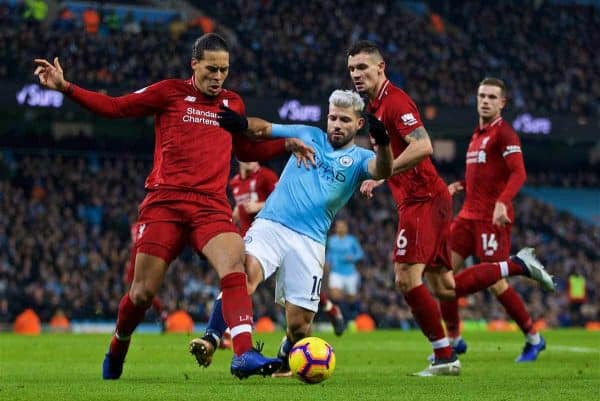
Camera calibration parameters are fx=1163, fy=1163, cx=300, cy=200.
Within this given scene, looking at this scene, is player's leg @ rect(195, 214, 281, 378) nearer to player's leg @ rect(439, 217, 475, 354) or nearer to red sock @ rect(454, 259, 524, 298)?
red sock @ rect(454, 259, 524, 298)

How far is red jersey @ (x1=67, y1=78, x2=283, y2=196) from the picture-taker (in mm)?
8000

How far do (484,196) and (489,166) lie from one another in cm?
33

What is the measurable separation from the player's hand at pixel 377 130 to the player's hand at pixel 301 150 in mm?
487

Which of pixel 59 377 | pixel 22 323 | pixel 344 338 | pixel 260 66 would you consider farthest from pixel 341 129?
pixel 260 66

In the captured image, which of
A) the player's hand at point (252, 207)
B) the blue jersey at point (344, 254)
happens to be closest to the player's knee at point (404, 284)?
the player's hand at point (252, 207)

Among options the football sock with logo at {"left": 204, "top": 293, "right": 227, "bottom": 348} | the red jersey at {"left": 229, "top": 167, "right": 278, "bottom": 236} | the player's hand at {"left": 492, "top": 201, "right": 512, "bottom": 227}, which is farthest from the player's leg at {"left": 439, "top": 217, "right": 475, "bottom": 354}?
the football sock with logo at {"left": 204, "top": 293, "right": 227, "bottom": 348}

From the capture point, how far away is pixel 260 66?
103 feet

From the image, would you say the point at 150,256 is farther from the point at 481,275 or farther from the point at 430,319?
the point at 481,275

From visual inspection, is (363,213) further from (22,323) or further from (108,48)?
(22,323)

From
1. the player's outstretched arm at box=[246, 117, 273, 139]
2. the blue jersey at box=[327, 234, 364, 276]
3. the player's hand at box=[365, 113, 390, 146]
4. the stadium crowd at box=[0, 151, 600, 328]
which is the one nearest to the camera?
the player's hand at box=[365, 113, 390, 146]

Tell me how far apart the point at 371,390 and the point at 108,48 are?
22685 mm

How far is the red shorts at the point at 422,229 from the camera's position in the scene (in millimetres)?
9672

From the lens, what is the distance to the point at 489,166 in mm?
11977

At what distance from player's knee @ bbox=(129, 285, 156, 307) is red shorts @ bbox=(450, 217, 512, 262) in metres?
4.92
